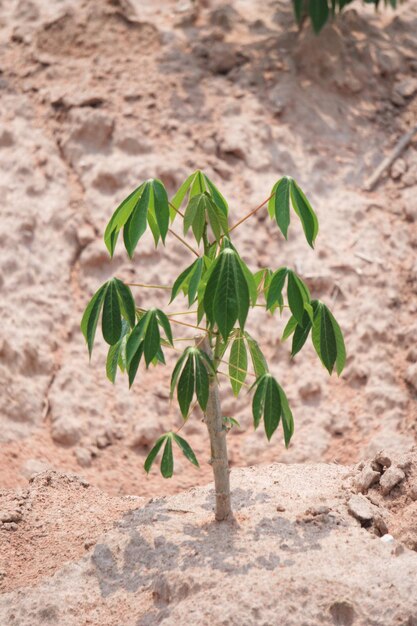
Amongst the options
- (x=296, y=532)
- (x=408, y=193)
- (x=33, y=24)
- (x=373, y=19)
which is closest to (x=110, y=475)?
(x=296, y=532)

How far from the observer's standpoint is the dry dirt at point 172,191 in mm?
4527

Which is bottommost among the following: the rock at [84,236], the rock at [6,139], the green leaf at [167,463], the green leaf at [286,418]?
the green leaf at [167,463]

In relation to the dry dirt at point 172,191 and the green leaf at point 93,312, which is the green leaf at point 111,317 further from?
the dry dirt at point 172,191

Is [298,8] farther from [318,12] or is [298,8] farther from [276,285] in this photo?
[276,285]

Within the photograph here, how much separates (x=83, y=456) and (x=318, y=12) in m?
3.44

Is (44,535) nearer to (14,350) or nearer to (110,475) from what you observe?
Answer: (110,475)

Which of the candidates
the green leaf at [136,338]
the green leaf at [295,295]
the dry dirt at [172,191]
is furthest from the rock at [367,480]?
the green leaf at [136,338]

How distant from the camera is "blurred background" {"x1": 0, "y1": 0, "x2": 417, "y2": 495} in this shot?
15.2 ft

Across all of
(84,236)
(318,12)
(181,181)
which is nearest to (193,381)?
(84,236)

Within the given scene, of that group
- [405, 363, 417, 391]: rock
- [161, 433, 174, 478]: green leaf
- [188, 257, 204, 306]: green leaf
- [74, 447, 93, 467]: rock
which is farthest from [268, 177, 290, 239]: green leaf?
[405, 363, 417, 391]: rock

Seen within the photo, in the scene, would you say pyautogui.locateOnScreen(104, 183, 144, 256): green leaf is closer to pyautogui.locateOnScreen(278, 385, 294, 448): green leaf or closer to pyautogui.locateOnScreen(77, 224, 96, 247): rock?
pyautogui.locateOnScreen(278, 385, 294, 448): green leaf

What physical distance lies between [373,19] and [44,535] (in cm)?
510

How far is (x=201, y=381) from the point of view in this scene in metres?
2.53

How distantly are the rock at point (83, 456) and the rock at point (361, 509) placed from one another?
1842mm
